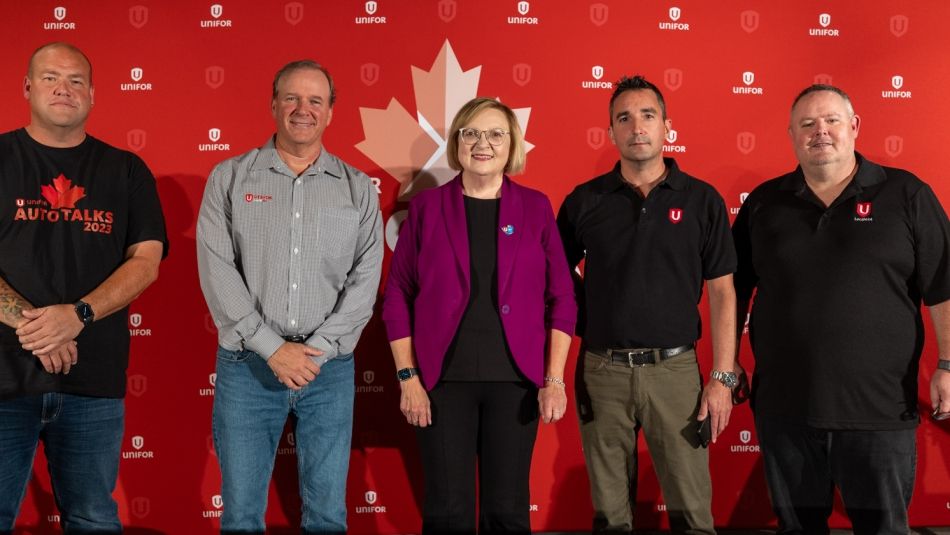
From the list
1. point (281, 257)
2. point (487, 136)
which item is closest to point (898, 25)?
point (487, 136)

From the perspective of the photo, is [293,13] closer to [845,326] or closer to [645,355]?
[645,355]

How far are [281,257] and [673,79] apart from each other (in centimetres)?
173

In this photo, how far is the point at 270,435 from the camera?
206cm

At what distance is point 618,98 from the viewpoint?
7.29ft

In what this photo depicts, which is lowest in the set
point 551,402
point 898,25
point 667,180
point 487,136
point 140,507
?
point 140,507

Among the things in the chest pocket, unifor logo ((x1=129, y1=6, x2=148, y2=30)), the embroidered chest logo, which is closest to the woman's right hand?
the chest pocket

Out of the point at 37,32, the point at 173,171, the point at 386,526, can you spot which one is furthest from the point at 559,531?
the point at 37,32

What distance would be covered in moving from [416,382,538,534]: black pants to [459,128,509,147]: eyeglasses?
70 centimetres

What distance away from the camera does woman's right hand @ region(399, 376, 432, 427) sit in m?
1.96

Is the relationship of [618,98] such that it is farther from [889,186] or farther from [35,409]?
[35,409]

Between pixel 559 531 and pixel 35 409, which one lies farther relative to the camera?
pixel 559 531

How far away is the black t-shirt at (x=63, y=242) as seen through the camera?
6.49 feet

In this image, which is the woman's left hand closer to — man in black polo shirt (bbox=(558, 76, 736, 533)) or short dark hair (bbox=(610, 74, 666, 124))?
man in black polo shirt (bbox=(558, 76, 736, 533))

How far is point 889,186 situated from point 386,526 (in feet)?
7.07
